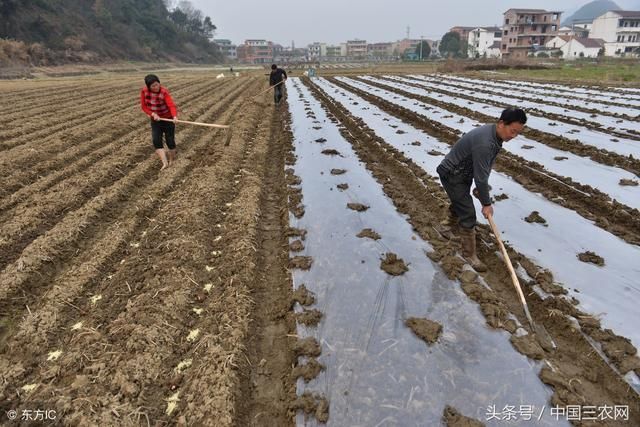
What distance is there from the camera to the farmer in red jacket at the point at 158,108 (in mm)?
6566

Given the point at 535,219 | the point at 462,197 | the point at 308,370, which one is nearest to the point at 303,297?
the point at 308,370

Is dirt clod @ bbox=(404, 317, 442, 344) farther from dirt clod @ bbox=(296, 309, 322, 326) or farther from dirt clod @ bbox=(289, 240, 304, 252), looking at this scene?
dirt clod @ bbox=(289, 240, 304, 252)

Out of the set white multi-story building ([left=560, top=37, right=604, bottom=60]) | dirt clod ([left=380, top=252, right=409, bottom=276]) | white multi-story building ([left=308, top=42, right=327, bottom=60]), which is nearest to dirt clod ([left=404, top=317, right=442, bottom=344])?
dirt clod ([left=380, top=252, right=409, bottom=276])

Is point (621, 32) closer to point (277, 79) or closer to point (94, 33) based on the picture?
point (277, 79)

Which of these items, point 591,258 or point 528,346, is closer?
point 528,346

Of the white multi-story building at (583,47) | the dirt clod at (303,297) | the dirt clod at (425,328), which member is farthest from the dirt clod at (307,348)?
the white multi-story building at (583,47)

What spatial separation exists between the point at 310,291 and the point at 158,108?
16.1 ft

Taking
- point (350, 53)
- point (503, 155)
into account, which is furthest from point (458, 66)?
point (350, 53)

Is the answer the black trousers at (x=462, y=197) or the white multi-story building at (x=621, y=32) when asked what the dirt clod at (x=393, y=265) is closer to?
the black trousers at (x=462, y=197)

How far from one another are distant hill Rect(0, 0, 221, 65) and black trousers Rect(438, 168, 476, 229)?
4508 cm

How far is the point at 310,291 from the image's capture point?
3.70 meters

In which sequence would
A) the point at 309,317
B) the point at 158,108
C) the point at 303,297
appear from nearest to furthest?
the point at 309,317 → the point at 303,297 → the point at 158,108

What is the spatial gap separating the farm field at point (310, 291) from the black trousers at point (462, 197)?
0.39m

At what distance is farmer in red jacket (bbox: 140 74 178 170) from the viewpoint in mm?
6566
